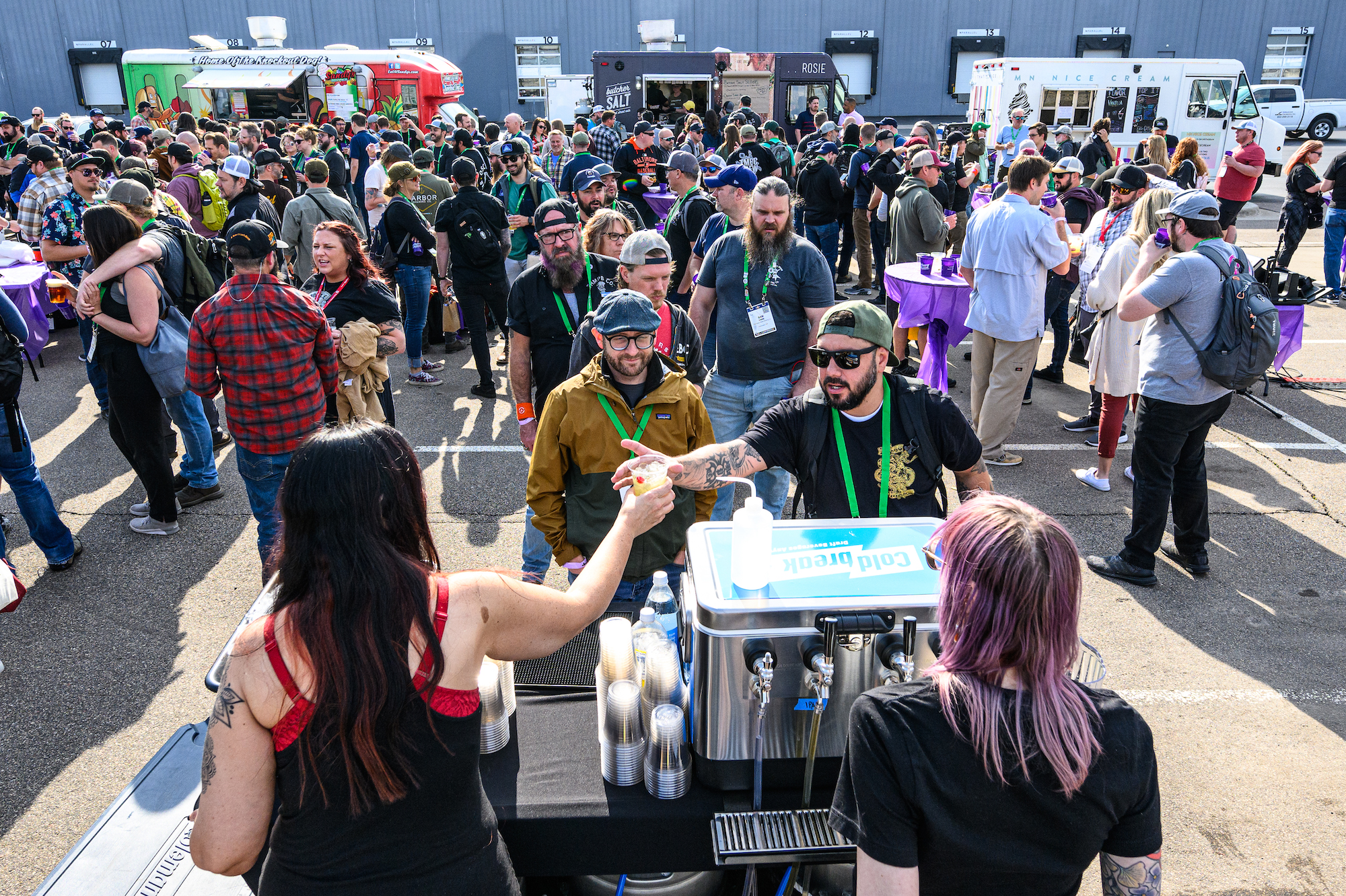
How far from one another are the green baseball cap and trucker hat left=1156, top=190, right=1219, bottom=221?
234 cm

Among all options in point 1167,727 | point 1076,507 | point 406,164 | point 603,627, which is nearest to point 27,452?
point 603,627

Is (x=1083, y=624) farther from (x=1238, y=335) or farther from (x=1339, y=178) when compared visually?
(x=1339, y=178)

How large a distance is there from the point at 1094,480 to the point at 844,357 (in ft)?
12.4

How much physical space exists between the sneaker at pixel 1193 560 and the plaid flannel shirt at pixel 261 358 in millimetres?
4456

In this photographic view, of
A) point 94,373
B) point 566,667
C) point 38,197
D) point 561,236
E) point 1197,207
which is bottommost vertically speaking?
point 94,373

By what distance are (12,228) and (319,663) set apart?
11627 millimetres

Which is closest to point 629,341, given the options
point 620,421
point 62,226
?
point 620,421

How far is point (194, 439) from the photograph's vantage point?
18.1ft

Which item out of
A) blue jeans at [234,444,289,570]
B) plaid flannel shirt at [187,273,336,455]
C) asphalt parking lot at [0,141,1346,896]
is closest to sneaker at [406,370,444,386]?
asphalt parking lot at [0,141,1346,896]

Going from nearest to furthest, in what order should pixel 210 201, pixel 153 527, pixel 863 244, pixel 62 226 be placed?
1. pixel 153 527
2. pixel 62 226
3. pixel 210 201
4. pixel 863 244

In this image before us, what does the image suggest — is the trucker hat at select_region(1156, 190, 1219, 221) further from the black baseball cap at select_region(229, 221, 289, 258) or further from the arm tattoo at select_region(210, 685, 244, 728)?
the arm tattoo at select_region(210, 685, 244, 728)

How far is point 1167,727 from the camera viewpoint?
3.60 meters

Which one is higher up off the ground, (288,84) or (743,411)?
(288,84)

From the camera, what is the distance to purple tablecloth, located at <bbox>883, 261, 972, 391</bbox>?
6395 millimetres
